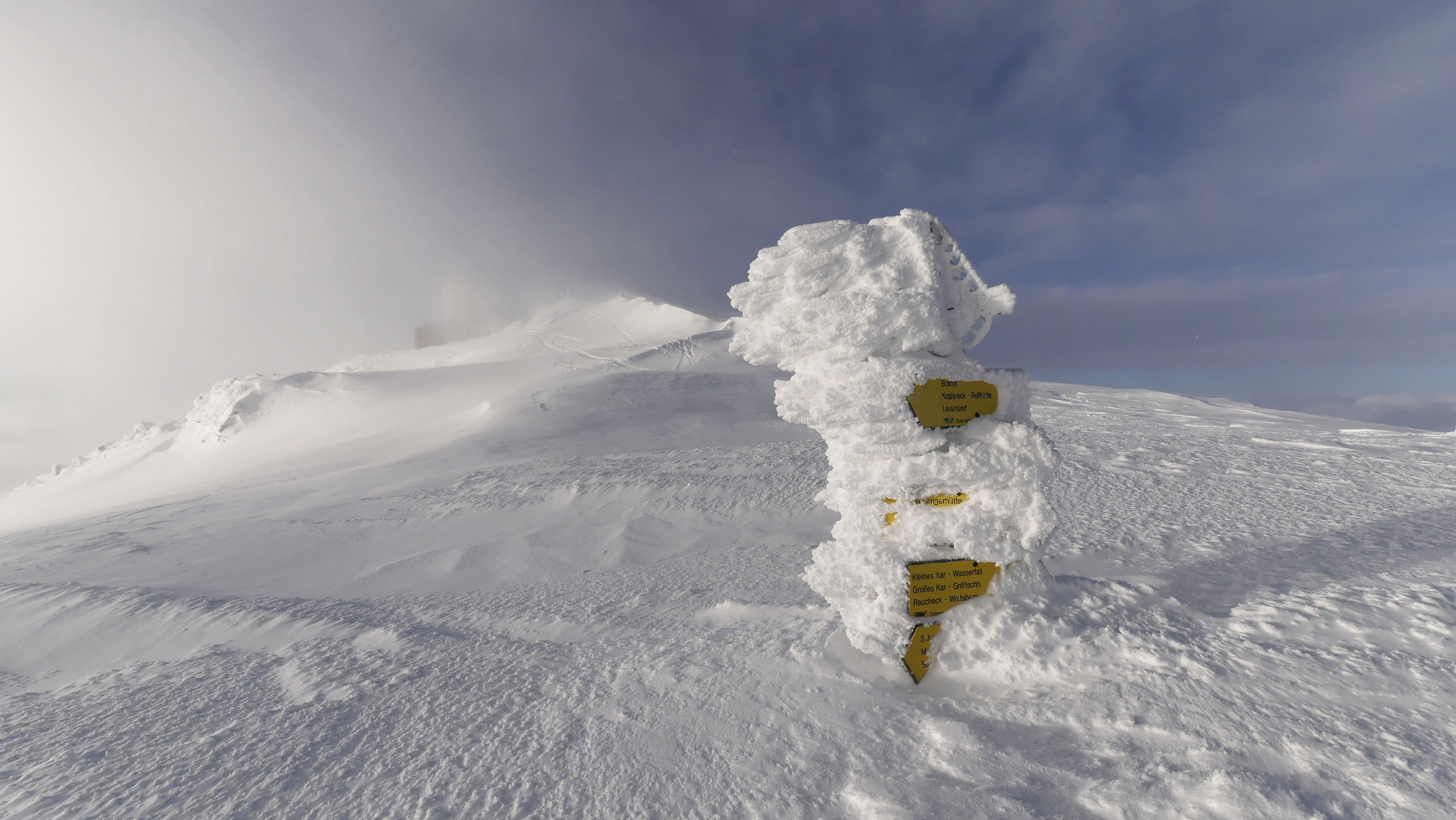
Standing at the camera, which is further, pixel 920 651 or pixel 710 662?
pixel 710 662

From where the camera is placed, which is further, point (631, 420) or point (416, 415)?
point (416, 415)

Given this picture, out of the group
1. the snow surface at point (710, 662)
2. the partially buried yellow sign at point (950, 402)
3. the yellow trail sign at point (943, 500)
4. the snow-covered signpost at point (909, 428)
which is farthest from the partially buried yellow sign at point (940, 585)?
the partially buried yellow sign at point (950, 402)

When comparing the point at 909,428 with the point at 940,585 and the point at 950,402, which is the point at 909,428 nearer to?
the point at 950,402

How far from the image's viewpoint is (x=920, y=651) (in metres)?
3.39

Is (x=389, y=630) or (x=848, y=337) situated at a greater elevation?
(x=848, y=337)

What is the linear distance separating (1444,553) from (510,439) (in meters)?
13.2

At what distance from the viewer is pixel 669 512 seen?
7.45m

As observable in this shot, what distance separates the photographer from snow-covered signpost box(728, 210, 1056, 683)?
3.40 meters

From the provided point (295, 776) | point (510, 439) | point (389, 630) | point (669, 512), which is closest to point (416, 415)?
point (510, 439)

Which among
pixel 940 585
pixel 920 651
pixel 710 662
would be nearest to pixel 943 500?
pixel 940 585

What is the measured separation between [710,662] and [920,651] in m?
1.23

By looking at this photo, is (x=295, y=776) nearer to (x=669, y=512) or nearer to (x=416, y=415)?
(x=669, y=512)

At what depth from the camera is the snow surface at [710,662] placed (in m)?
2.47

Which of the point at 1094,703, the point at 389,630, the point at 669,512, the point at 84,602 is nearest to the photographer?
the point at 1094,703
